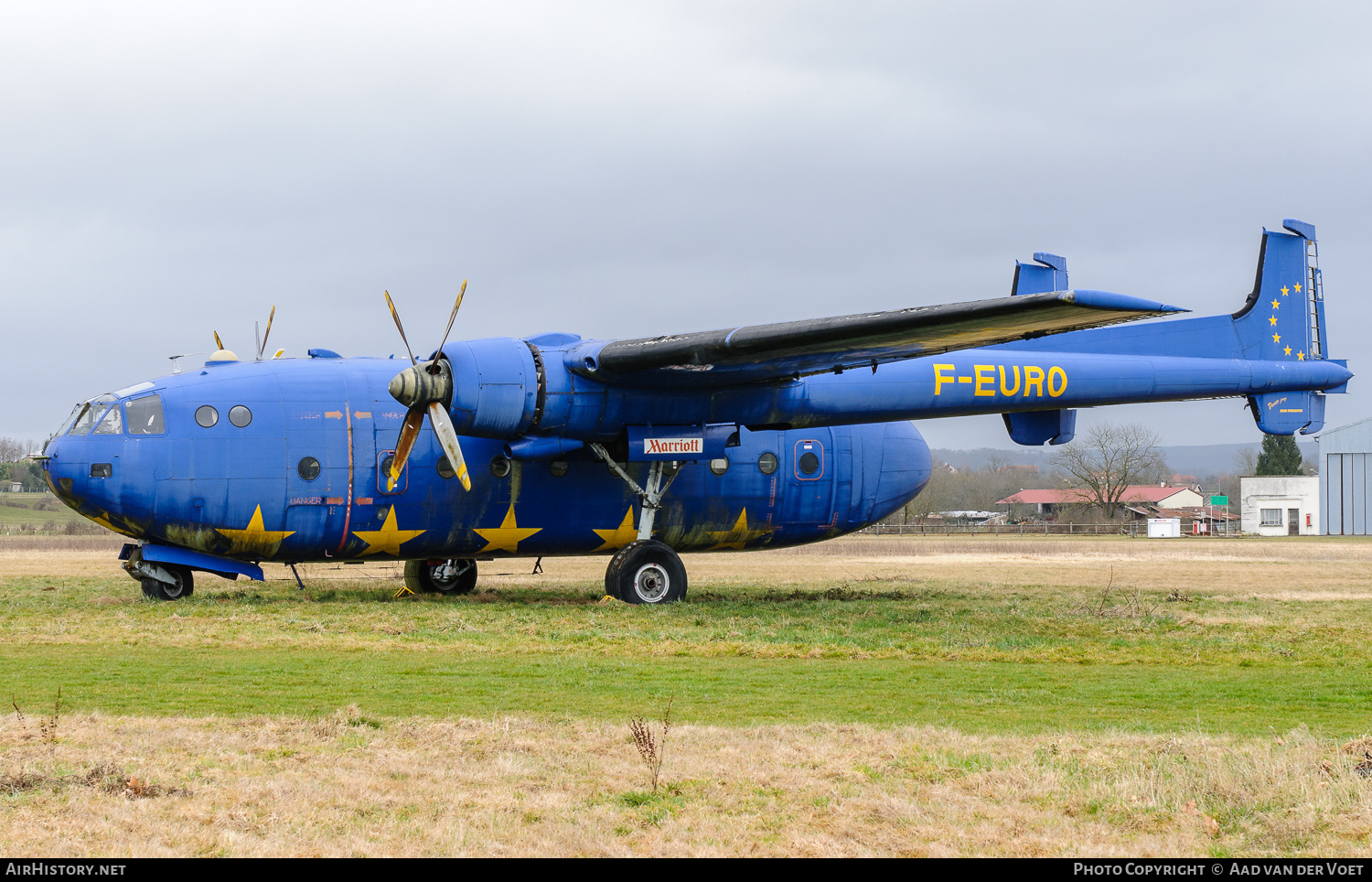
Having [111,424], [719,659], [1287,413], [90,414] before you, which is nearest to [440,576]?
[111,424]

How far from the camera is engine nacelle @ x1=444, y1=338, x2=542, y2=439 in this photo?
1923cm

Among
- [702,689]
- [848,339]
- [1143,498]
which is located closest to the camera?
[702,689]

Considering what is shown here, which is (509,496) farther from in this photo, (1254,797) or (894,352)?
(1254,797)

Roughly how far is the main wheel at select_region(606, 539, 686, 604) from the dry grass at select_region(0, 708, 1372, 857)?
11683 mm

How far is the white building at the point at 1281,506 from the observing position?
9419cm

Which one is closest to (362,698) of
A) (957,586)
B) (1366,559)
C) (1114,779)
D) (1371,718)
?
(1114,779)

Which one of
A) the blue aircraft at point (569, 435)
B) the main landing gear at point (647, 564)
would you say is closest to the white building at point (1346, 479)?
the blue aircraft at point (569, 435)

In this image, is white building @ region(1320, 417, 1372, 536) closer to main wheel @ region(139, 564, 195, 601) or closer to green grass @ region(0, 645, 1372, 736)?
green grass @ region(0, 645, 1372, 736)

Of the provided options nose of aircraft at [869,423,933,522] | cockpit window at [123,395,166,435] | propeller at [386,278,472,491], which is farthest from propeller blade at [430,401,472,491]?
nose of aircraft at [869,423,933,522]

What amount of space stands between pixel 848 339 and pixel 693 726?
9.08 m

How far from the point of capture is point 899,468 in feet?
83.7

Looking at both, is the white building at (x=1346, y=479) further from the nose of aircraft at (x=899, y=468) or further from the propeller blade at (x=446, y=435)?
the propeller blade at (x=446, y=435)

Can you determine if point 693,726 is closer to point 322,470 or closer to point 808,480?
point 322,470

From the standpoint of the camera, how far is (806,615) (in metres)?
20.2
